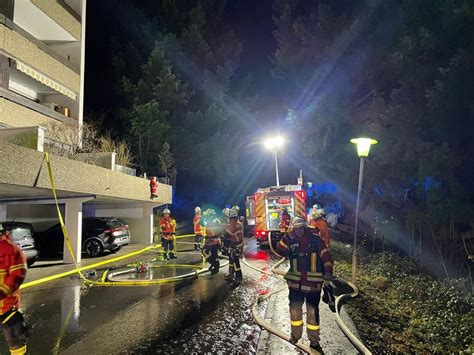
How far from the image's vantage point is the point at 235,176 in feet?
113

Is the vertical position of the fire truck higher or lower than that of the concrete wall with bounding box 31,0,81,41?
lower

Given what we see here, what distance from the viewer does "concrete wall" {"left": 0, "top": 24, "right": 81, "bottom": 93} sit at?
48.6 ft

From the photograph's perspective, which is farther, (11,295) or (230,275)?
(230,275)

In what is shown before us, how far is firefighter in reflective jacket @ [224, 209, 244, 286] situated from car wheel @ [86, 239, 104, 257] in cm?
604

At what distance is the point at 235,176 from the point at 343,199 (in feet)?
45.7

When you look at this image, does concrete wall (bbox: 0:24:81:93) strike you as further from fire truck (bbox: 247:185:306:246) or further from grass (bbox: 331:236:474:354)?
grass (bbox: 331:236:474:354)

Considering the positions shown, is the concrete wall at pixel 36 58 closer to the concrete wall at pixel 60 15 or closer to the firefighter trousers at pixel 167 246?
the concrete wall at pixel 60 15

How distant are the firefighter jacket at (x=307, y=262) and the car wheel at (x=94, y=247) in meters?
9.93

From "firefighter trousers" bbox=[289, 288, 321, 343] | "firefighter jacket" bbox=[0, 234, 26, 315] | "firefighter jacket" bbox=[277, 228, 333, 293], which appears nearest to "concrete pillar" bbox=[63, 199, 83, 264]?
"firefighter jacket" bbox=[0, 234, 26, 315]

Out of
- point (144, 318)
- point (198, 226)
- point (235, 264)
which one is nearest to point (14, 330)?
point (144, 318)

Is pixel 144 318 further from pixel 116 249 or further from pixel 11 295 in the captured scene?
pixel 116 249

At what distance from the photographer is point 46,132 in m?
14.8

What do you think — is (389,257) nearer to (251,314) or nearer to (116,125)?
(251,314)

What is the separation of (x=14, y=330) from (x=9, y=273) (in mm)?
636
